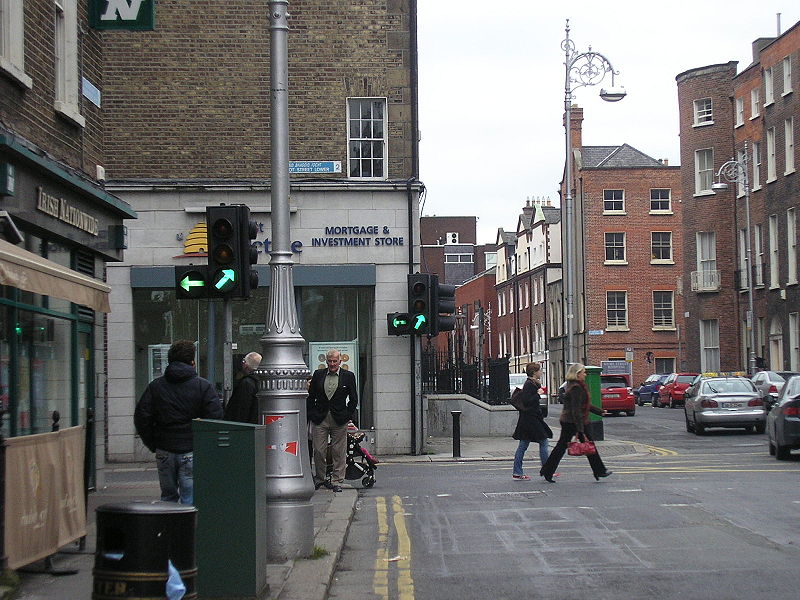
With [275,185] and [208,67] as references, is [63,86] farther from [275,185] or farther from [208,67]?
[208,67]

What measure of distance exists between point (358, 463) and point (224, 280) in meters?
6.53

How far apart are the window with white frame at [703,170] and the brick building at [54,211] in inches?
1853

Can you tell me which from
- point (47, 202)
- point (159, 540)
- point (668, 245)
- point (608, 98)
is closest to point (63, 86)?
point (47, 202)

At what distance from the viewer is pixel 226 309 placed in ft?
36.2

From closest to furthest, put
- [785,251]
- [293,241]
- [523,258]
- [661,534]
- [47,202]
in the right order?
[661,534] → [47,202] → [293,241] → [785,251] → [523,258]

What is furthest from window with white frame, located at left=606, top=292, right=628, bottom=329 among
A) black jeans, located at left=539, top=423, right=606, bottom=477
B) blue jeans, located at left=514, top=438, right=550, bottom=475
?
black jeans, located at left=539, top=423, right=606, bottom=477

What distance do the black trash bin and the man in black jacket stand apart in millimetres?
4608

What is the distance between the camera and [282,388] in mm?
10031

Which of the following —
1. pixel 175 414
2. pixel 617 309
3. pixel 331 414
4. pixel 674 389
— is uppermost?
pixel 617 309

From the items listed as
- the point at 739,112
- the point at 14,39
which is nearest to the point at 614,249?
the point at 739,112

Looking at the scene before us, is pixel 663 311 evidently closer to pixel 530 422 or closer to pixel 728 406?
pixel 728 406

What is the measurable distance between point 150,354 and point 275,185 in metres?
14.0

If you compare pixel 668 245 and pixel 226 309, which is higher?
pixel 668 245

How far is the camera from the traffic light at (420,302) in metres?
21.4
